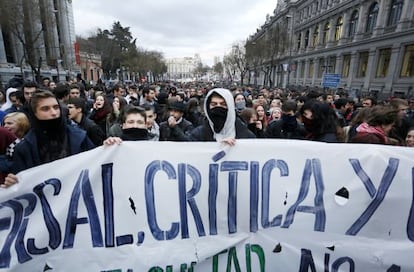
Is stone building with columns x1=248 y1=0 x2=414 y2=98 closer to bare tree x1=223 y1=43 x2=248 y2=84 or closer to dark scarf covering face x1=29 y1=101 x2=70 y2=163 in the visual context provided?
bare tree x1=223 y1=43 x2=248 y2=84

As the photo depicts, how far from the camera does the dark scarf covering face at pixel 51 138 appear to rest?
198 cm

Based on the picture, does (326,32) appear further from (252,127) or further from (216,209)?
(216,209)

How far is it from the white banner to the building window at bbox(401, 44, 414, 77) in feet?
83.3

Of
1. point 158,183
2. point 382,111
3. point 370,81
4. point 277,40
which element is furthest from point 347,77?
point 158,183

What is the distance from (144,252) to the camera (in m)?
1.78

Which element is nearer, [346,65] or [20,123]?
[20,123]

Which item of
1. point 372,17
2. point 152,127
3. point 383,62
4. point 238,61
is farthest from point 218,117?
point 238,61

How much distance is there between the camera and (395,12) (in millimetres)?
23484

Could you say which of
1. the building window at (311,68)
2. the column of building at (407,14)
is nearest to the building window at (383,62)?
the column of building at (407,14)

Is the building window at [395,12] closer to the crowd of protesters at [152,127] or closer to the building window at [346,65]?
the building window at [346,65]

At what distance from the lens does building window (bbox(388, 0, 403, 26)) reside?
74.9 ft

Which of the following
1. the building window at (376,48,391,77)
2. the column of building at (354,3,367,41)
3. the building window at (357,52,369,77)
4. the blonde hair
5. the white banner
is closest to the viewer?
the white banner

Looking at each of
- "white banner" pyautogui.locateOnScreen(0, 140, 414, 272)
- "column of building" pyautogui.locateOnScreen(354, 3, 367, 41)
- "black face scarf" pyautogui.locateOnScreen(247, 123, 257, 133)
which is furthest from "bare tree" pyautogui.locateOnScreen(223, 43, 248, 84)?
"white banner" pyautogui.locateOnScreen(0, 140, 414, 272)

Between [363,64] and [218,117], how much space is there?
32.2 m
